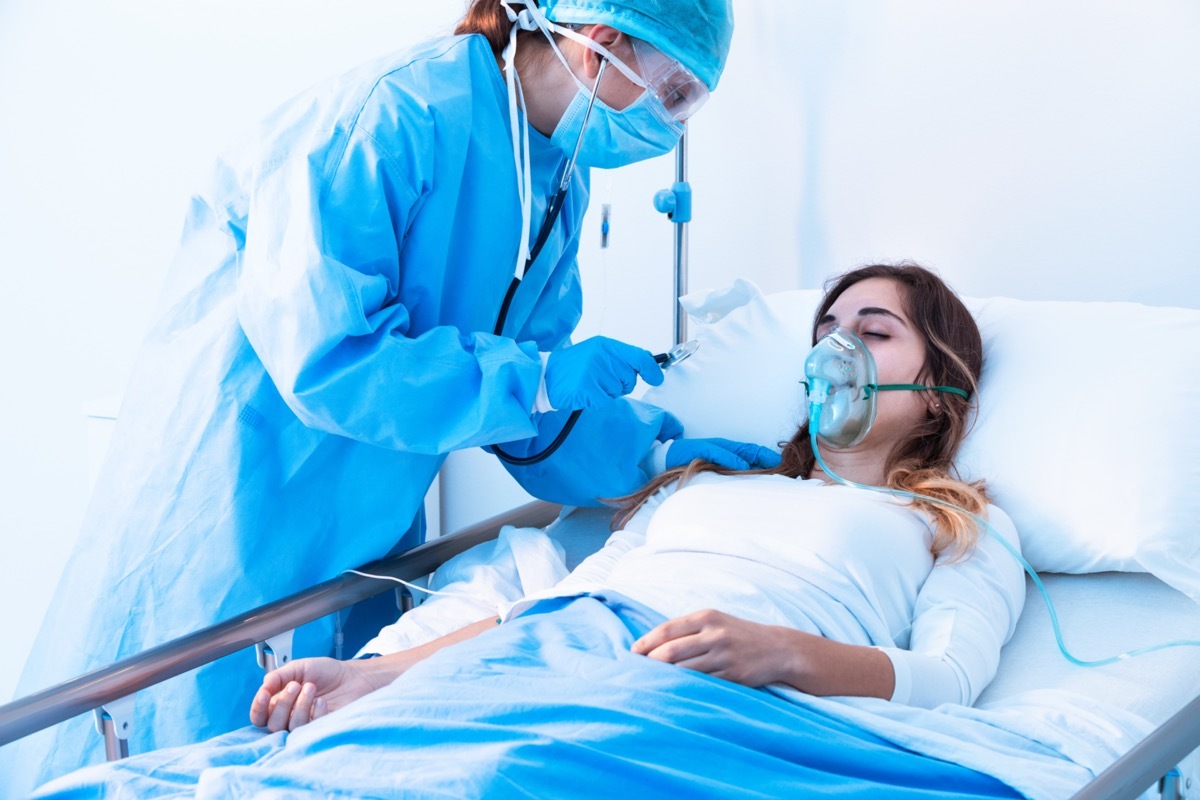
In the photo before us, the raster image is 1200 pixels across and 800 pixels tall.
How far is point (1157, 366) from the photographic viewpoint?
66.1 inches

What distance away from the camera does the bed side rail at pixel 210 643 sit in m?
1.29

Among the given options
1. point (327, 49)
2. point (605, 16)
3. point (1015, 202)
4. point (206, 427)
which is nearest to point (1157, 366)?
point (1015, 202)

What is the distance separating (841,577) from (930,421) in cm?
46

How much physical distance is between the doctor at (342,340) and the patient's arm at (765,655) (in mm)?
430

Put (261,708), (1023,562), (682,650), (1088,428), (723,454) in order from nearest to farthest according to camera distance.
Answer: (682,650)
(261,708)
(1023,562)
(1088,428)
(723,454)

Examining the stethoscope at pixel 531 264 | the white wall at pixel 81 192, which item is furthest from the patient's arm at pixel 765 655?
the white wall at pixel 81 192

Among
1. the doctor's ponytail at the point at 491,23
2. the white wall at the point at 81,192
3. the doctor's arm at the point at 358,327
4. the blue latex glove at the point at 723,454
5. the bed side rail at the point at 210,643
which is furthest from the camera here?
the white wall at the point at 81,192

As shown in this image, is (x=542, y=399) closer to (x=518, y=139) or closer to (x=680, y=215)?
(x=518, y=139)

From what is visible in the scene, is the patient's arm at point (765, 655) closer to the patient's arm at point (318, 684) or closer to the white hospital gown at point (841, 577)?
the white hospital gown at point (841, 577)

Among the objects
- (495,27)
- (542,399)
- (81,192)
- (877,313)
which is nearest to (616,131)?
(495,27)

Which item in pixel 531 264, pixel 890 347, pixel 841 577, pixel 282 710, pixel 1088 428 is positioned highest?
pixel 531 264

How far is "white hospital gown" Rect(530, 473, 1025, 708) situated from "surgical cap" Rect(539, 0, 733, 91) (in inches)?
24.5

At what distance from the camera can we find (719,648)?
1.19m

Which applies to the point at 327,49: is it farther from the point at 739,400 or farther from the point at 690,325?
the point at 739,400
